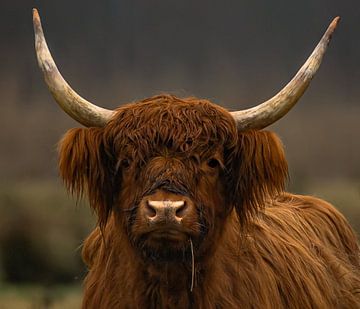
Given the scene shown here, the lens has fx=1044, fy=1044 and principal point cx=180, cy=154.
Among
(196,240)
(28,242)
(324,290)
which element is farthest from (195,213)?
(28,242)

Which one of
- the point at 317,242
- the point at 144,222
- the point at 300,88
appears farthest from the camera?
the point at 317,242

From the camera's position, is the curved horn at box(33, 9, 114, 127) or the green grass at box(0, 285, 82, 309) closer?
the curved horn at box(33, 9, 114, 127)

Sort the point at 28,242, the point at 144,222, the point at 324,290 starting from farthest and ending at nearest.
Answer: the point at 28,242 → the point at 324,290 → the point at 144,222

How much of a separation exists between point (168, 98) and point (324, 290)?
6.01 ft

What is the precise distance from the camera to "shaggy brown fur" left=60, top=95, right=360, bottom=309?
5.65 m

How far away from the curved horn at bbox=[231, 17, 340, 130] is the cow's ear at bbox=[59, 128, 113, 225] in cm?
81

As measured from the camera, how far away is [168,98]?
6.09 m

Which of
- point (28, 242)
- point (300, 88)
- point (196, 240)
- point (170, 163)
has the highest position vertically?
point (300, 88)

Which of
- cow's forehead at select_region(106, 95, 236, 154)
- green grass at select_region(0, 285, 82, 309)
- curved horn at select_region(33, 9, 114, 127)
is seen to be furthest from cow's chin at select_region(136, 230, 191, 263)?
green grass at select_region(0, 285, 82, 309)

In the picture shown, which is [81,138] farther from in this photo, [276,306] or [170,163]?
[276,306]

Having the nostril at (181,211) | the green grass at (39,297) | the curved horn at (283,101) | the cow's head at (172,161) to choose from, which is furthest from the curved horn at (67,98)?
the green grass at (39,297)

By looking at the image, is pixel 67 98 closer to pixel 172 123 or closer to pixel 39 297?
pixel 172 123

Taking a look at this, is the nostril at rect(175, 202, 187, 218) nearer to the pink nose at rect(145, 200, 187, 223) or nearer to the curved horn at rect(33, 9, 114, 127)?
the pink nose at rect(145, 200, 187, 223)

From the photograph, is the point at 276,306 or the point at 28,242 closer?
the point at 276,306
